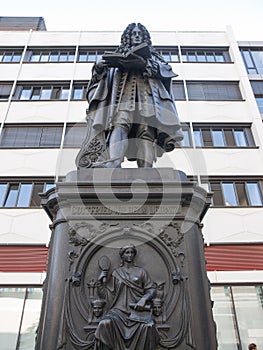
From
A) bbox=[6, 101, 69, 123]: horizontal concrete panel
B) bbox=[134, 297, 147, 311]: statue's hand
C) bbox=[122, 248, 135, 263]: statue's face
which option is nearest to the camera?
bbox=[134, 297, 147, 311]: statue's hand

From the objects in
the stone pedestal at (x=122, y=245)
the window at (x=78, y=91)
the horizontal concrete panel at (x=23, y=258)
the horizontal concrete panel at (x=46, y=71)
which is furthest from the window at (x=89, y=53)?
the stone pedestal at (x=122, y=245)

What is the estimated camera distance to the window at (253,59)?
21.3 meters

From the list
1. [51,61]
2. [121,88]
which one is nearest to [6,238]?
[121,88]

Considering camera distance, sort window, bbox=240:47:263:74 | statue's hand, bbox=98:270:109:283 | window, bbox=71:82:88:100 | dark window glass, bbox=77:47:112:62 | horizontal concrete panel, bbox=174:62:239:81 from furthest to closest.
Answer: dark window glass, bbox=77:47:112:62 < window, bbox=240:47:263:74 < horizontal concrete panel, bbox=174:62:239:81 < window, bbox=71:82:88:100 < statue's hand, bbox=98:270:109:283

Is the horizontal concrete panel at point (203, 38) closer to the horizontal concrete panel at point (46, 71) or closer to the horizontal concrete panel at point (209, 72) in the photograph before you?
the horizontal concrete panel at point (209, 72)

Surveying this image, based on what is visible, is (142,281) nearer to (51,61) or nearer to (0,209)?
(0,209)

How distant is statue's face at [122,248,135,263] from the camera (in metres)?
2.95

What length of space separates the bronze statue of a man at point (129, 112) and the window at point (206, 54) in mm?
18556

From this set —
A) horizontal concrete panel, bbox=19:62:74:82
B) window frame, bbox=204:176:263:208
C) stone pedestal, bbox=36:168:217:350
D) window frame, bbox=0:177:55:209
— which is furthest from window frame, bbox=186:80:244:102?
stone pedestal, bbox=36:168:217:350

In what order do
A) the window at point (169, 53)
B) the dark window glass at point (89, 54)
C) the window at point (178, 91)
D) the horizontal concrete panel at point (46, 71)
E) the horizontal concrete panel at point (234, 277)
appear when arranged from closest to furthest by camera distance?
the horizontal concrete panel at point (234, 277), the window at point (178, 91), the horizontal concrete panel at point (46, 71), the window at point (169, 53), the dark window glass at point (89, 54)

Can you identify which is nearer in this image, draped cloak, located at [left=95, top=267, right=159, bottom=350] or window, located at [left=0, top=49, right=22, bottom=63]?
draped cloak, located at [left=95, top=267, right=159, bottom=350]

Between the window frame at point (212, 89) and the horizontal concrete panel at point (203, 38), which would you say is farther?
the horizontal concrete panel at point (203, 38)

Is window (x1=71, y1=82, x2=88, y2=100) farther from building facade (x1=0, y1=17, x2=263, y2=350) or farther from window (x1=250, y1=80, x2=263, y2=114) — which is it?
window (x1=250, y1=80, x2=263, y2=114)

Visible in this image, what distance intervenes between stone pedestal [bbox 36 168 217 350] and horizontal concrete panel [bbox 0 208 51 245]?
1087 centimetres
